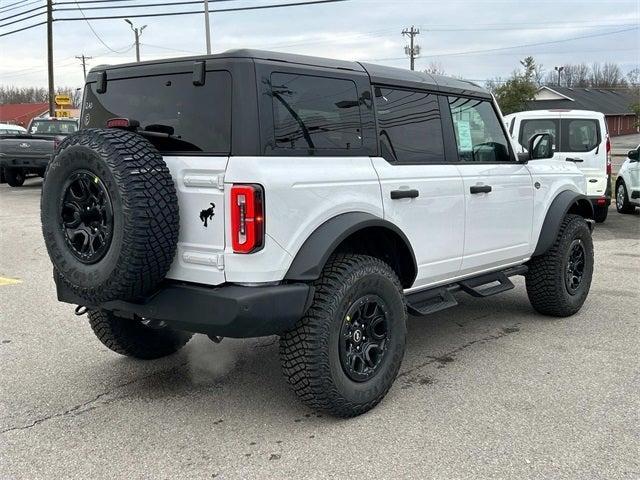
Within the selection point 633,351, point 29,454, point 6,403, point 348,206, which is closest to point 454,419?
point 348,206

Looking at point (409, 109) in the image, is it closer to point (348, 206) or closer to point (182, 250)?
point (348, 206)

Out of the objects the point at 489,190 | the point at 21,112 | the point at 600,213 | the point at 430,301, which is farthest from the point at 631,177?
the point at 21,112

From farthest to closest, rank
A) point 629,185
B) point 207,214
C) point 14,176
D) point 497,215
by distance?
point 14,176
point 629,185
point 497,215
point 207,214

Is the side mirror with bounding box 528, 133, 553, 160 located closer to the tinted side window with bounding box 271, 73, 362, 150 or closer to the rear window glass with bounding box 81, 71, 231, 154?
the tinted side window with bounding box 271, 73, 362, 150

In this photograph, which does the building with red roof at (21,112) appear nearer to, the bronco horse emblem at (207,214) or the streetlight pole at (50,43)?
the streetlight pole at (50,43)

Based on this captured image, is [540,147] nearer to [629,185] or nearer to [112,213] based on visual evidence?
[112,213]

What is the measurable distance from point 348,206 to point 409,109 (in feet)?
3.55

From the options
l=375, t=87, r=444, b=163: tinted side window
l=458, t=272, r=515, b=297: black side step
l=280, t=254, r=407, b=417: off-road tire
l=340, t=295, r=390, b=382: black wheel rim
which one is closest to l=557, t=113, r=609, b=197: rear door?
l=458, t=272, r=515, b=297: black side step

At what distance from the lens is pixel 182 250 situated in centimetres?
334

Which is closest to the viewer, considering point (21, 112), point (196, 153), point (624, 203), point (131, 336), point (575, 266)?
point (196, 153)

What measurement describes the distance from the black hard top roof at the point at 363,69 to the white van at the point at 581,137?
6.06m

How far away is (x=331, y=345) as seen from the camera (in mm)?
3441

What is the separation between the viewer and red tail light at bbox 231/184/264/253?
3.12 meters

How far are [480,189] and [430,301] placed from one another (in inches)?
36.0
